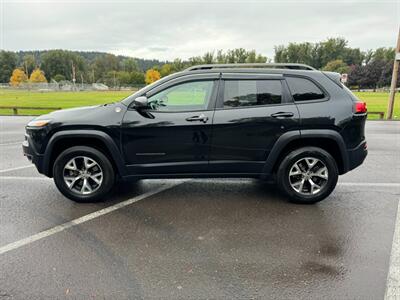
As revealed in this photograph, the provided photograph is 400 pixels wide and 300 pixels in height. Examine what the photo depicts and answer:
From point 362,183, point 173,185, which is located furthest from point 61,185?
point 362,183

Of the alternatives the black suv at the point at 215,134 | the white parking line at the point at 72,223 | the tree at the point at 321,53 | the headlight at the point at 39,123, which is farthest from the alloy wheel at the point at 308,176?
the tree at the point at 321,53

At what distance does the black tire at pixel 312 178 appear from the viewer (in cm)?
426

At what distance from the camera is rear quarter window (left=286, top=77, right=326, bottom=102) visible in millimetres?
4254

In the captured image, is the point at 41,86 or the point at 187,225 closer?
the point at 187,225

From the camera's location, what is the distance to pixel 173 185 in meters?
5.23

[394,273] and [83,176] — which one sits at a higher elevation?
[83,176]

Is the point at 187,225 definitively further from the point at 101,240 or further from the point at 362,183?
the point at 362,183

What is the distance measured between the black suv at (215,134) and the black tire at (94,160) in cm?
1

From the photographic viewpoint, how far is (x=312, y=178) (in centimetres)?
436

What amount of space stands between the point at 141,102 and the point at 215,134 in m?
1.05

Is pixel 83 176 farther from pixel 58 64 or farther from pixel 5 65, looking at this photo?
pixel 58 64

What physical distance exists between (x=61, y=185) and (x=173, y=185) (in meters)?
1.72

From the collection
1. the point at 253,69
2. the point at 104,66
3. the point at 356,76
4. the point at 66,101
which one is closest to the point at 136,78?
the point at 104,66

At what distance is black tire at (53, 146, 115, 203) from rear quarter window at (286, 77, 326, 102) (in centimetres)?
269
